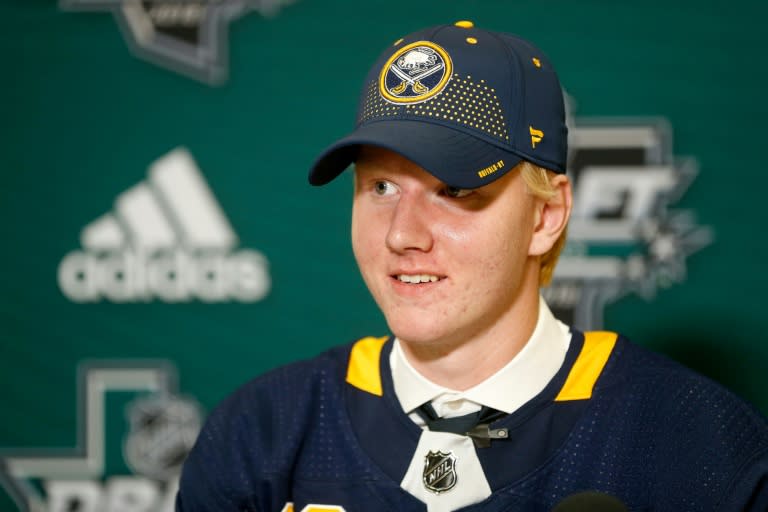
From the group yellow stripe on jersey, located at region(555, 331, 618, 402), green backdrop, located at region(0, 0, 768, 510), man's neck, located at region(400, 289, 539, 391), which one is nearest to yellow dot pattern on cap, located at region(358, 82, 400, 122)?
man's neck, located at region(400, 289, 539, 391)

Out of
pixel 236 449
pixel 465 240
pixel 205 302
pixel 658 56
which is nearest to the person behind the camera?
pixel 465 240

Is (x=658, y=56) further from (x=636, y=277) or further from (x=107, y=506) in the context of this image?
(x=107, y=506)

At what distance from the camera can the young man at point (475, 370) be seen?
0.92 m

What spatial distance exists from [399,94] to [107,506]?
1.11 meters

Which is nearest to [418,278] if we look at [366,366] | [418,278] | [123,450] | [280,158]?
[418,278]

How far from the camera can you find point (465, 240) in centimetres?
92

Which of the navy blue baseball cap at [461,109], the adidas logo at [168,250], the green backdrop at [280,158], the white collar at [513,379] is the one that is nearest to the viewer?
the navy blue baseball cap at [461,109]

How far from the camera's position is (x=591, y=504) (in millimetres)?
795

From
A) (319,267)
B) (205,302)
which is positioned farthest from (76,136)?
(319,267)

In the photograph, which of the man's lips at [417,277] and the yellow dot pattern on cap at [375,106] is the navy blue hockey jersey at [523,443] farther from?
the yellow dot pattern on cap at [375,106]

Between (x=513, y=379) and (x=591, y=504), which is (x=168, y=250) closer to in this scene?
(x=513, y=379)

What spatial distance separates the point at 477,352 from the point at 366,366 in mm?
175

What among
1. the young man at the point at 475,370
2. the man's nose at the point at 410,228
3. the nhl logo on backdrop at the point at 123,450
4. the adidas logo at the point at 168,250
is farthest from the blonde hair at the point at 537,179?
the nhl logo on backdrop at the point at 123,450

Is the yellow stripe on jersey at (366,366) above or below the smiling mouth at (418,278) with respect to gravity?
below
